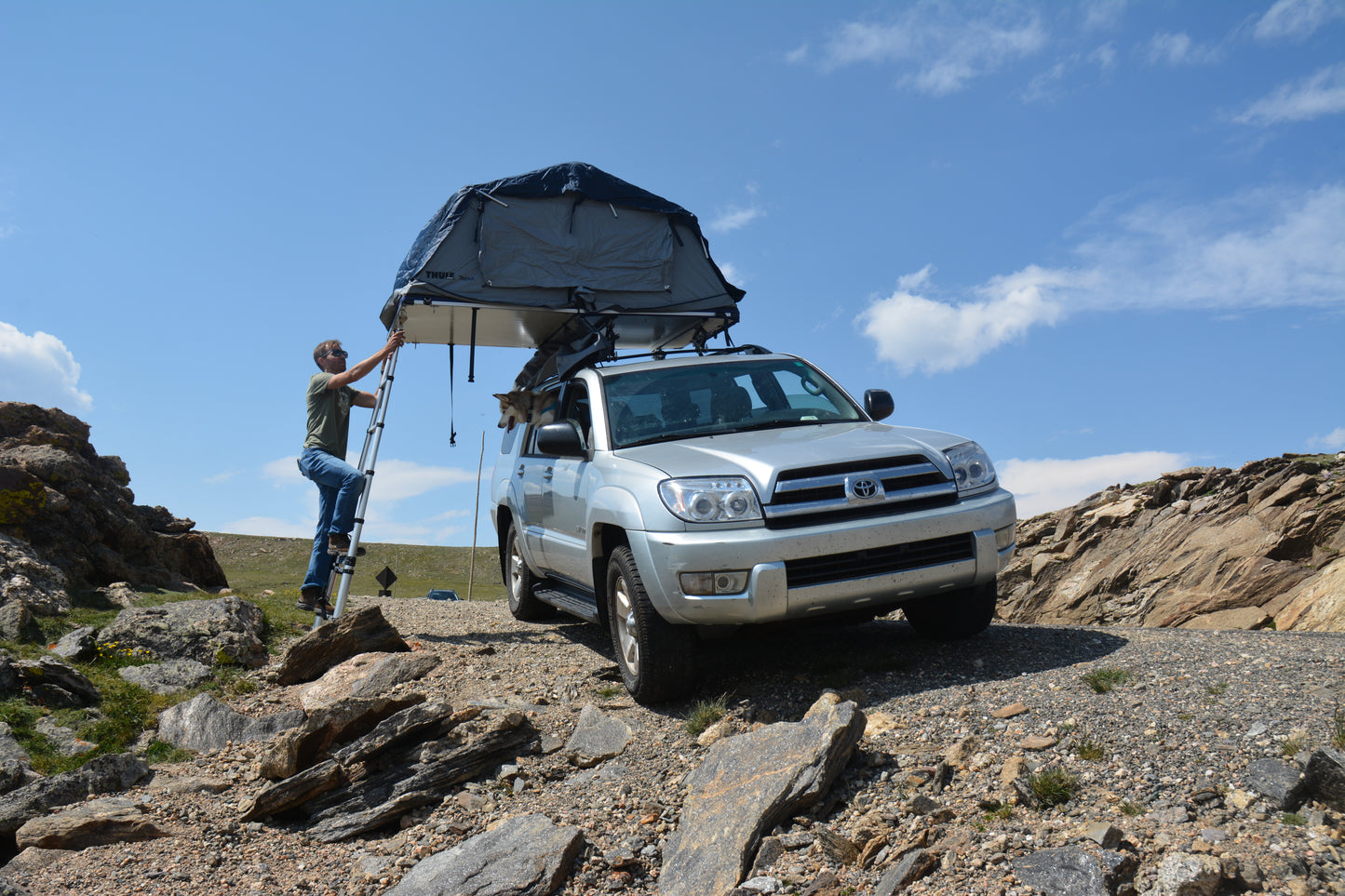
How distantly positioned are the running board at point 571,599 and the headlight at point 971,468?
2.44 metres

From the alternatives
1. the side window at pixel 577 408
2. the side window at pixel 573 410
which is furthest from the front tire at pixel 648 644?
the side window at pixel 577 408

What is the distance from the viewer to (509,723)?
5.45 meters

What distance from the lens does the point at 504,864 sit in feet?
13.8

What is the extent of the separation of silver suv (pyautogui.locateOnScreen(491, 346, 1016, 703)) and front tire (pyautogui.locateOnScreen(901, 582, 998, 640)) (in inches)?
0.4

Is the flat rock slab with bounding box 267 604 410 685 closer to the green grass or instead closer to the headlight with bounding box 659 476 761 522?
the green grass

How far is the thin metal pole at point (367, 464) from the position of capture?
902cm

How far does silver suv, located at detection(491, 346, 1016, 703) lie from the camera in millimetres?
5105

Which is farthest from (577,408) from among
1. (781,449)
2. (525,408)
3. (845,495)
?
(845,495)

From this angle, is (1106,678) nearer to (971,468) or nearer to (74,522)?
(971,468)

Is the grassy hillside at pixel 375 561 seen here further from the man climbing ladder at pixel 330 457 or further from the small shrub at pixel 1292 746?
the small shrub at pixel 1292 746

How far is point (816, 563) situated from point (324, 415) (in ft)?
19.7

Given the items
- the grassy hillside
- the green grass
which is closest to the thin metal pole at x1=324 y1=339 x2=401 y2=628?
the green grass

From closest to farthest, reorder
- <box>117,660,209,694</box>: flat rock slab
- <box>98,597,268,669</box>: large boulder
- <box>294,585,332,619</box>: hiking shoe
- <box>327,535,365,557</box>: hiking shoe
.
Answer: <box>117,660,209,694</box>: flat rock slab → <box>98,597,268,669</box>: large boulder → <box>327,535,365,557</box>: hiking shoe → <box>294,585,332,619</box>: hiking shoe

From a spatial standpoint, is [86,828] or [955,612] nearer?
[86,828]
